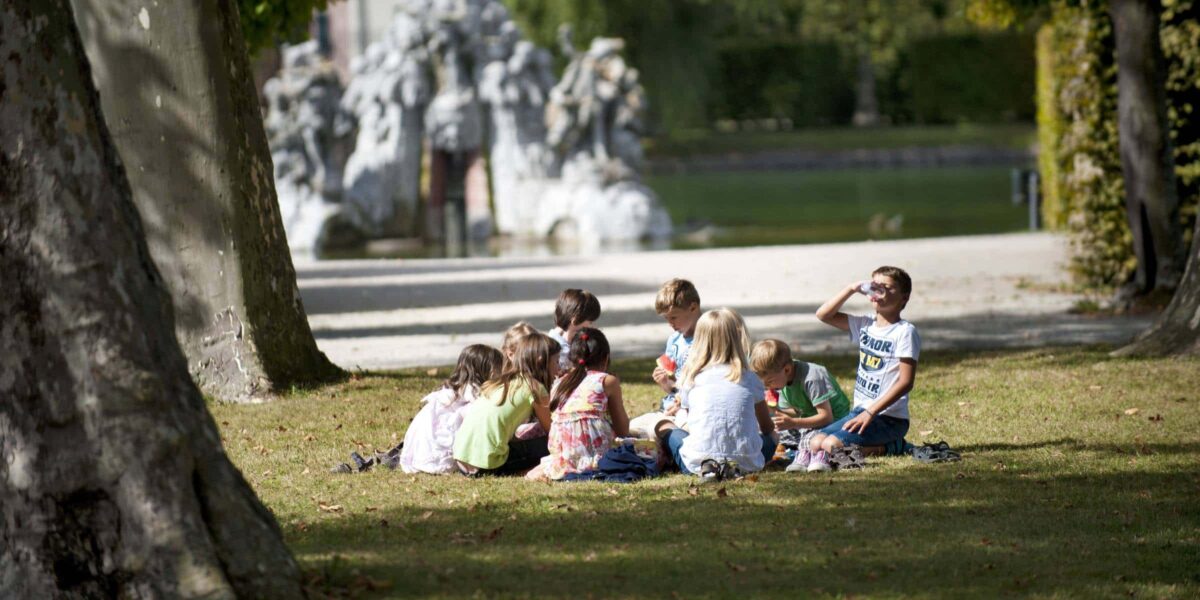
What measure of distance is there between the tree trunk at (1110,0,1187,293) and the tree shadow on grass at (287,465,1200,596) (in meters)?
5.97

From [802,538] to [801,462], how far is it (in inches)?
60.4

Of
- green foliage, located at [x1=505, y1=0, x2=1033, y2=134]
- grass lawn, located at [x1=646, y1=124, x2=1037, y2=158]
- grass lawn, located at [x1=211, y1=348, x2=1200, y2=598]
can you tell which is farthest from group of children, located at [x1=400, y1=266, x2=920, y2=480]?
grass lawn, located at [x1=646, y1=124, x2=1037, y2=158]

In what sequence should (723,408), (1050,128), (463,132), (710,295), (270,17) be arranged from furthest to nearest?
(463,132) → (1050,128) → (710,295) → (270,17) → (723,408)

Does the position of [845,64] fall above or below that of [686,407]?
above

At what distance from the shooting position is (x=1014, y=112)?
60156 mm

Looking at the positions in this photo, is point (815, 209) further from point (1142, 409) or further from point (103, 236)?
point (103, 236)

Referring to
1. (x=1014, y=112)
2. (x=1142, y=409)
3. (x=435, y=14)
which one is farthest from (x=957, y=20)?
(x=1142, y=409)

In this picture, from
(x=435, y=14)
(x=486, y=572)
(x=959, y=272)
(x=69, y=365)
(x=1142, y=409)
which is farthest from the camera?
(x=435, y=14)

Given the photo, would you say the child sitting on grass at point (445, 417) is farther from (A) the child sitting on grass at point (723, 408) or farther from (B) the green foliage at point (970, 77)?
(B) the green foliage at point (970, 77)

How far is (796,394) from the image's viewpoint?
8383 millimetres

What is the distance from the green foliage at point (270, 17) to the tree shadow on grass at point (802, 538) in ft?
22.0

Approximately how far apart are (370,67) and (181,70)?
19960mm

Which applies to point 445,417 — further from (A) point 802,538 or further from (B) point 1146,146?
(B) point 1146,146

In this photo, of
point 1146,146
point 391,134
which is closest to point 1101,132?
point 1146,146
